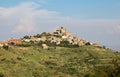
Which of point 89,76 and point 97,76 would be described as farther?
point 89,76

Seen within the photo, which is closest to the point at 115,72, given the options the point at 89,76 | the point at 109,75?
the point at 109,75

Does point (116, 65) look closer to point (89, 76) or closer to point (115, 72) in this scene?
point (115, 72)

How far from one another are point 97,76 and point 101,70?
7.76 ft

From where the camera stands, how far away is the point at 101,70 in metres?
91.0

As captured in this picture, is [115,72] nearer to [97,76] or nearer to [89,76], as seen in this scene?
[97,76]

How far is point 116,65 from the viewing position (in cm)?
8725

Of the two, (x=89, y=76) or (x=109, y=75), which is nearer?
(x=109, y=75)

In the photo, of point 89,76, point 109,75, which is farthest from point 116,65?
point 89,76

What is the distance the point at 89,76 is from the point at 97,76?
22.2 feet

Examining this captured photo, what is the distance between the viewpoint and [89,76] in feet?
315

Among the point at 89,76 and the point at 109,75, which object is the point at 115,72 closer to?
the point at 109,75

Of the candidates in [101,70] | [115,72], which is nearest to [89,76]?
[101,70]

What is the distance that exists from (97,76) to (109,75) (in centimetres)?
433

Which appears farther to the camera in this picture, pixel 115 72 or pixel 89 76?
pixel 89 76
